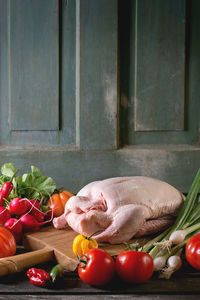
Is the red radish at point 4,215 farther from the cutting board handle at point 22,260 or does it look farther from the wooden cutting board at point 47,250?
the cutting board handle at point 22,260

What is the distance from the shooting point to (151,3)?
2268 millimetres

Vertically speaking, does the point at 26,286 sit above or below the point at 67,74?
below

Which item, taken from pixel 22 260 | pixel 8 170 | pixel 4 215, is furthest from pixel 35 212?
pixel 22 260

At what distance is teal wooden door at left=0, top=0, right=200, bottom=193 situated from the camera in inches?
89.7

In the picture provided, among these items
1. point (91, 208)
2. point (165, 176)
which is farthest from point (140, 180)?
point (165, 176)

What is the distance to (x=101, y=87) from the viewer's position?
2303 mm

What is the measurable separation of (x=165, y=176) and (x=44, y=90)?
1066 mm

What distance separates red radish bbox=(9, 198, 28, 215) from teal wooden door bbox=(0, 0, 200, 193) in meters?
0.52

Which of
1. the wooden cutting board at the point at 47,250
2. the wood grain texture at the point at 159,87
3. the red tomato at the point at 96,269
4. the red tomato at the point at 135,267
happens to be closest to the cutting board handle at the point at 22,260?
the wooden cutting board at the point at 47,250

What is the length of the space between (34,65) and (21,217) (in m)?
1.11

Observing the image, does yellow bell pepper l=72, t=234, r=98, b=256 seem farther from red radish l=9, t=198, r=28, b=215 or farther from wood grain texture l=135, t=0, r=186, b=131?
wood grain texture l=135, t=0, r=186, b=131

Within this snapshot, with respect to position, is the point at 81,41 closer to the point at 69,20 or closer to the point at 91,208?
the point at 69,20

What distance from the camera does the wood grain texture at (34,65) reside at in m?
2.29

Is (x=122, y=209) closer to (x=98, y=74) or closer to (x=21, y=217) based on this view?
(x=21, y=217)
